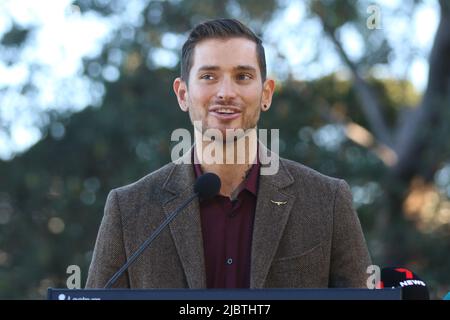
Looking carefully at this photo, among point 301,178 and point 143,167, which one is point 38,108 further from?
point 301,178

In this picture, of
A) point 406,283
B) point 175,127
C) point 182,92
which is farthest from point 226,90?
point 175,127

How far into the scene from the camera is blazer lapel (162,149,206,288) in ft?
10.8

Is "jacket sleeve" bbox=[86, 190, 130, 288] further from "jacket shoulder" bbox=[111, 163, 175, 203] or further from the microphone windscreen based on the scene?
the microphone windscreen

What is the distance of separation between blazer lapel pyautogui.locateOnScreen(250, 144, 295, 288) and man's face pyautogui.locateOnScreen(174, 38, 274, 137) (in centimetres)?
26

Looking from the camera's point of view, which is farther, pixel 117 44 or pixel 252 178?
pixel 117 44

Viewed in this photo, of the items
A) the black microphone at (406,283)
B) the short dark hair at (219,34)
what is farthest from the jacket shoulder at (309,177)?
the black microphone at (406,283)

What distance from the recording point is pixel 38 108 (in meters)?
16.3

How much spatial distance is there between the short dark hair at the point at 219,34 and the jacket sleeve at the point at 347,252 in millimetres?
613

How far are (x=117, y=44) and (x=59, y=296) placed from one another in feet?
44.7

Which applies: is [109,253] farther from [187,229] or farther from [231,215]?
[231,215]

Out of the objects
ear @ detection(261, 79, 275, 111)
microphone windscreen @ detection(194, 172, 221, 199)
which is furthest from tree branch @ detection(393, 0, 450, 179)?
microphone windscreen @ detection(194, 172, 221, 199)

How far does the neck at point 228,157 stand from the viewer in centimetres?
348
